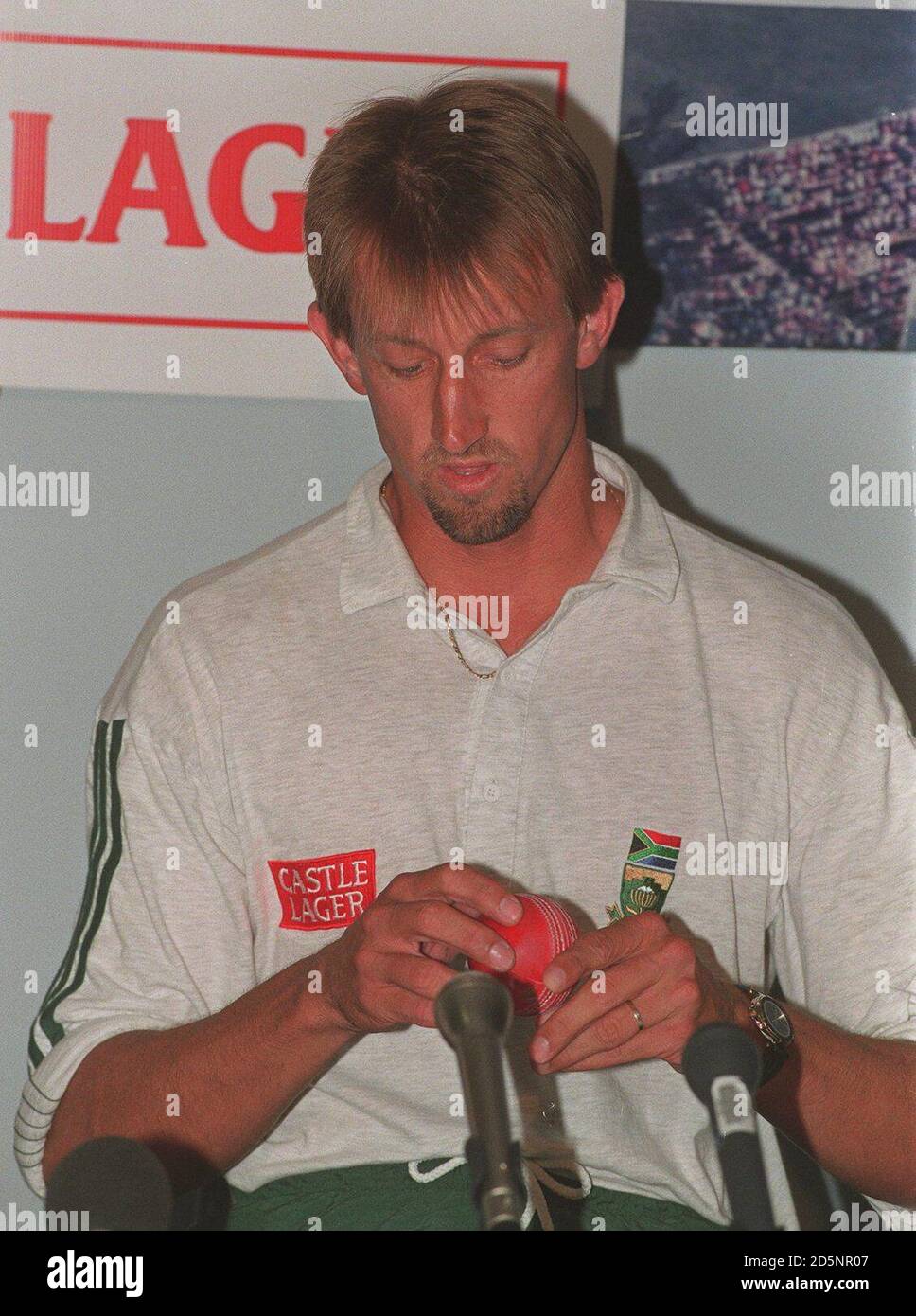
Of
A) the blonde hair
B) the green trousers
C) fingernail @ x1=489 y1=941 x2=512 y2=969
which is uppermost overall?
the blonde hair

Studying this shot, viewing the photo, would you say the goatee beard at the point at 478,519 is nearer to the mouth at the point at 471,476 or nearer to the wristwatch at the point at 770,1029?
the mouth at the point at 471,476

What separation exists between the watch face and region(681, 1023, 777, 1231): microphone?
1.08 ft

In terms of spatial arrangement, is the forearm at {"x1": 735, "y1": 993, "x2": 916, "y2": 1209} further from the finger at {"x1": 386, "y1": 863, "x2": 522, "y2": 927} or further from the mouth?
the mouth

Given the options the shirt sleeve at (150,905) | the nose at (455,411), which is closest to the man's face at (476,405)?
the nose at (455,411)

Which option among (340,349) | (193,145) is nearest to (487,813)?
(340,349)

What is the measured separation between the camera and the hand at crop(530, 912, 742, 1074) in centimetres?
94

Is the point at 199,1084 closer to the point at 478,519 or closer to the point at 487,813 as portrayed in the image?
the point at 487,813

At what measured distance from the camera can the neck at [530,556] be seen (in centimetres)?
128

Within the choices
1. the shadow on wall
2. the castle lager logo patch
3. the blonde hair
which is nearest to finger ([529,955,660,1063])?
the castle lager logo patch

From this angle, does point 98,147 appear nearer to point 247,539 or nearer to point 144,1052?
point 247,539

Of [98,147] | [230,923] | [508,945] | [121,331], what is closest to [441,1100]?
[230,923]

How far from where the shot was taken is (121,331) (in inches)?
55.4

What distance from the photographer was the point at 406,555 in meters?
1.26

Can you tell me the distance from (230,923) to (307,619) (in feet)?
0.82
